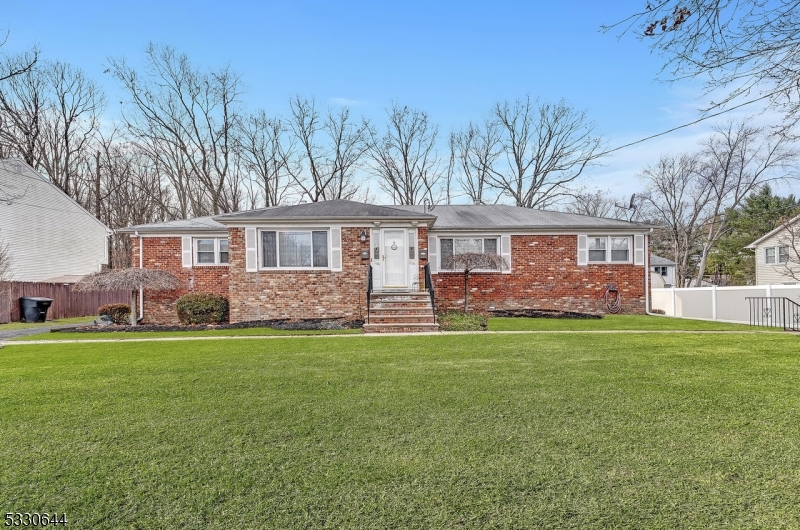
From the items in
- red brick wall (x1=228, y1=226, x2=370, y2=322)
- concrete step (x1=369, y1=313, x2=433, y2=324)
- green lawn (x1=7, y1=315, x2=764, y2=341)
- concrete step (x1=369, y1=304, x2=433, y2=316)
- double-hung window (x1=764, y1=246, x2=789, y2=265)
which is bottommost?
green lawn (x1=7, y1=315, x2=764, y2=341)

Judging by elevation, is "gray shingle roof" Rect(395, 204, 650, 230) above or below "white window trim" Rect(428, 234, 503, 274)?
above

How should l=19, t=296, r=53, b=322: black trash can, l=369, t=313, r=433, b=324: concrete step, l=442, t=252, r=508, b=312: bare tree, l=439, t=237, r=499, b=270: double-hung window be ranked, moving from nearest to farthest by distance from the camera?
l=369, t=313, r=433, b=324: concrete step
l=442, t=252, r=508, b=312: bare tree
l=439, t=237, r=499, b=270: double-hung window
l=19, t=296, r=53, b=322: black trash can

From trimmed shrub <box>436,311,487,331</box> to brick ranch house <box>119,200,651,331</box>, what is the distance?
1.70 meters

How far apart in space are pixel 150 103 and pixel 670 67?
2991 centimetres

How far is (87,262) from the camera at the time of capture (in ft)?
87.6

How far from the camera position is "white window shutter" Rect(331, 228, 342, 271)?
14.3 meters

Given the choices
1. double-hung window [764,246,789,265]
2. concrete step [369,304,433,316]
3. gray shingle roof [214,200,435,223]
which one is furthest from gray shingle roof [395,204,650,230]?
double-hung window [764,246,789,265]

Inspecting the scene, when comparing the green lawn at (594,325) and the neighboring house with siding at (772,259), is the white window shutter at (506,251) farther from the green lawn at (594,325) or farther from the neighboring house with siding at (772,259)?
the neighboring house with siding at (772,259)

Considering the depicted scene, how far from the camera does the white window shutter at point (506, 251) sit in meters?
16.0

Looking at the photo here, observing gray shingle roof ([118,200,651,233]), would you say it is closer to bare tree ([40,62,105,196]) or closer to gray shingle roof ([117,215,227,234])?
A: gray shingle roof ([117,215,227,234])

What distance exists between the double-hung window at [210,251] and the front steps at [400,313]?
610 cm

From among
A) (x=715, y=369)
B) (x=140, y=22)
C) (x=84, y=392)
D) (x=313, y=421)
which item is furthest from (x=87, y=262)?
(x=715, y=369)

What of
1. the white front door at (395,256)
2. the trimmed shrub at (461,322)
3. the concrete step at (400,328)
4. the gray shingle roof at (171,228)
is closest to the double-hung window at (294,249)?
the white front door at (395,256)

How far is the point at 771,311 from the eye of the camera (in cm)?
1288
